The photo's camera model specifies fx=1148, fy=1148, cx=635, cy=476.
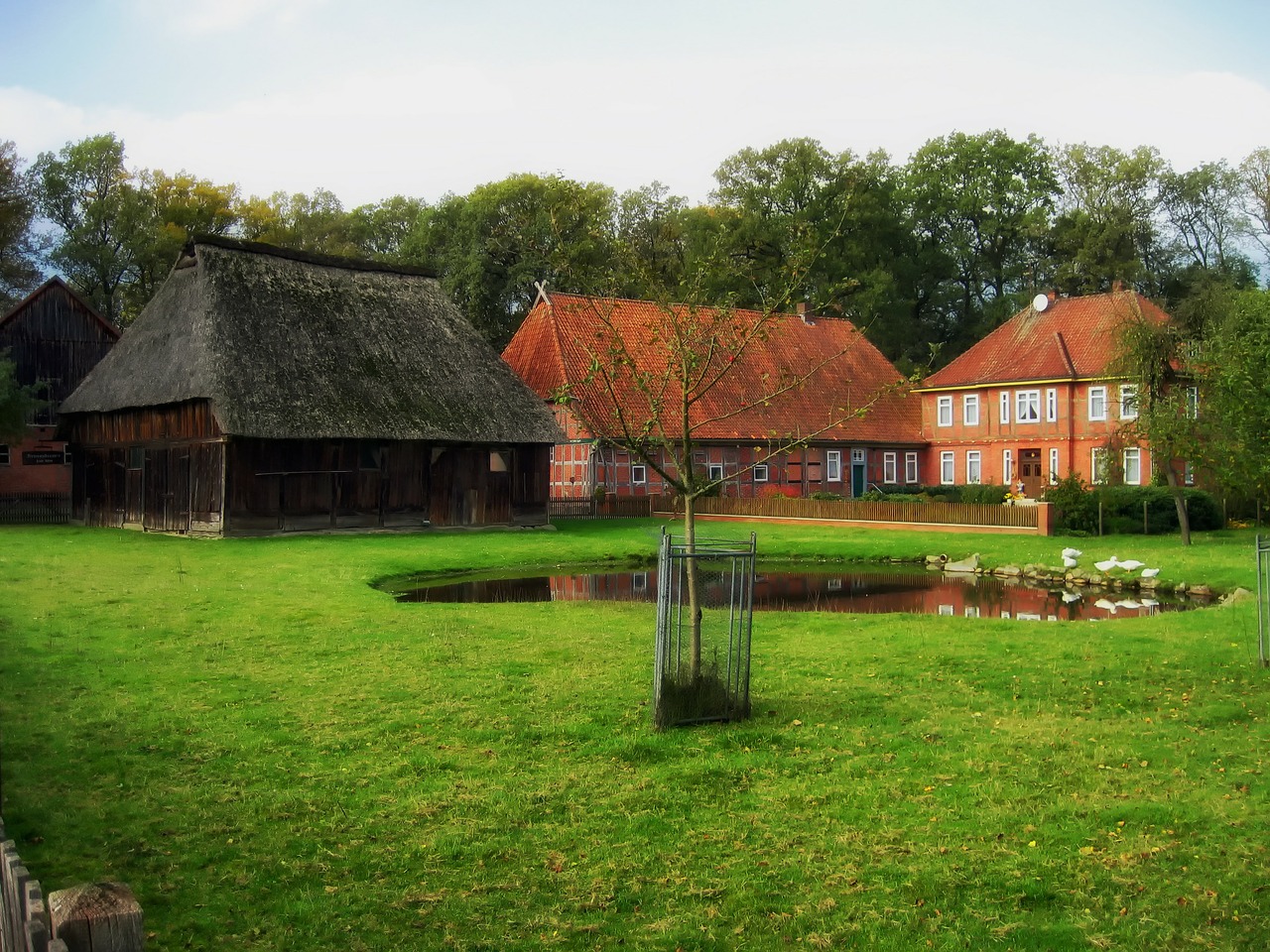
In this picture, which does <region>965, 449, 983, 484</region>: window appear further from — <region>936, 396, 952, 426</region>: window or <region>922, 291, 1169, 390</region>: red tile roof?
<region>922, 291, 1169, 390</region>: red tile roof

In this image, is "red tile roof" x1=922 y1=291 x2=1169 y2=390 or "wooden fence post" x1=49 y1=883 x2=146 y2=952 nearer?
"wooden fence post" x1=49 y1=883 x2=146 y2=952

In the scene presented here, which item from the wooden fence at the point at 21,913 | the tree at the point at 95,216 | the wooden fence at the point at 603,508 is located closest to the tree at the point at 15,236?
the tree at the point at 95,216

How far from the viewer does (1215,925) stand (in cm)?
555

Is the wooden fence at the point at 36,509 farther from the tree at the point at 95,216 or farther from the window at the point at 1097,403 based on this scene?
the window at the point at 1097,403

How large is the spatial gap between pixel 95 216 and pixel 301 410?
2854 cm

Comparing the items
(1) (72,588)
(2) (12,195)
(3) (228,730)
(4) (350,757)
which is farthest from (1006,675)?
(2) (12,195)

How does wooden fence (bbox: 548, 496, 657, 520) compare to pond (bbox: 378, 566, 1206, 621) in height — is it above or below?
above

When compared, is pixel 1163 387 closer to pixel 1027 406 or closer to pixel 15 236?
pixel 1027 406

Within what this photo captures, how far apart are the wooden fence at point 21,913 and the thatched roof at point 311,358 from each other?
26.8m

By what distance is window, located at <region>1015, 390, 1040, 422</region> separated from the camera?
45906 millimetres

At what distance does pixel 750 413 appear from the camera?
47.5 metres

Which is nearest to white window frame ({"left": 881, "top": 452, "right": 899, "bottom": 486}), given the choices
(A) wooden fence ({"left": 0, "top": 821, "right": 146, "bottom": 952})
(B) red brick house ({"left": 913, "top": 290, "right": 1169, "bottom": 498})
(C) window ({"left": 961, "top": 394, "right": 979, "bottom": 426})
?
(B) red brick house ({"left": 913, "top": 290, "right": 1169, "bottom": 498})

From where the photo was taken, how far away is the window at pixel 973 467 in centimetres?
4872

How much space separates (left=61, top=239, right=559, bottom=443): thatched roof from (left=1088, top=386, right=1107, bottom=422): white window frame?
21875mm
